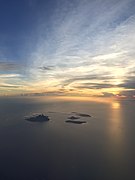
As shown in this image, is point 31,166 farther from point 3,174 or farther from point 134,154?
point 134,154

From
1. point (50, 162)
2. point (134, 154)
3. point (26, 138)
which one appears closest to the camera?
point (50, 162)

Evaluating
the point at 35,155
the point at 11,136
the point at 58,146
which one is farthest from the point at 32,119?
the point at 35,155

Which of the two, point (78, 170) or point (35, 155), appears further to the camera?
point (35, 155)

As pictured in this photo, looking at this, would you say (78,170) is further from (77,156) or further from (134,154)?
(134,154)

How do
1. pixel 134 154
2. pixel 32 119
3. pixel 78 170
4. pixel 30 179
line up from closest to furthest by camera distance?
pixel 30 179
pixel 78 170
pixel 134 154
pixel 32 119

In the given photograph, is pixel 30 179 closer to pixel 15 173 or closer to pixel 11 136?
pixel 15 173

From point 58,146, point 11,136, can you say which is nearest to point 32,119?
point 11,136

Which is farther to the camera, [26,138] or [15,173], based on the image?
[26,138]

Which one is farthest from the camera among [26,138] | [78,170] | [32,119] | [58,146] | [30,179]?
[32,119]

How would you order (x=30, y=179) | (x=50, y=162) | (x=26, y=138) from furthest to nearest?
1. (x=26, y=138)
2. (x=50, y=162)
3. (x=30, y=179)
